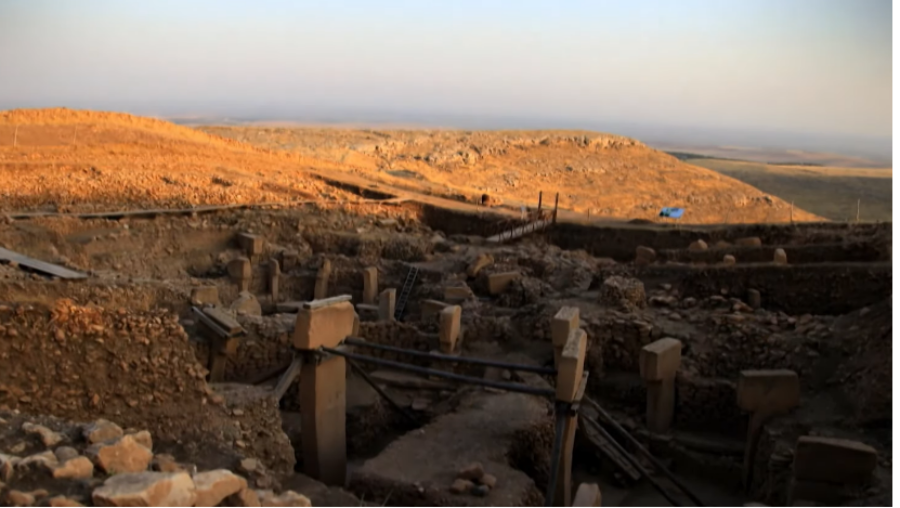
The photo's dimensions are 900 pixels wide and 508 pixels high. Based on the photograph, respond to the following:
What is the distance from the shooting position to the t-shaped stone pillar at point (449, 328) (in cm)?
1068

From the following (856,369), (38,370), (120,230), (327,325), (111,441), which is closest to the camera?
(111,441)

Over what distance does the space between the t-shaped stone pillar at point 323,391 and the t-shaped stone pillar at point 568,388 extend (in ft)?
8.00

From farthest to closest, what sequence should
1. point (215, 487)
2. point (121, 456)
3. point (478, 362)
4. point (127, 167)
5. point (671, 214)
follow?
point (671, 214) < point (127, 167) < point (478, 362) < point (121, 456) < point (215, 487)

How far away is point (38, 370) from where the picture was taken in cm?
715

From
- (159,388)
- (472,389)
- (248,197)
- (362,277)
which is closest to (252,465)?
(159,388)

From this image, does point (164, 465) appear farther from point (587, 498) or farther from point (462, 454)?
point (462, 454)

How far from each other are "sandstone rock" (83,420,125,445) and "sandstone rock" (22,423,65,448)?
0.58 ft

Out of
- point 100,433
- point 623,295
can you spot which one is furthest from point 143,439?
point 623,295

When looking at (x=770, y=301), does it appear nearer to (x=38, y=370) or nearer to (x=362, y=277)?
(x=362, y=277)

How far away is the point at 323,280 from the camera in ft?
52.2

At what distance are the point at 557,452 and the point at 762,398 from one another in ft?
11.3

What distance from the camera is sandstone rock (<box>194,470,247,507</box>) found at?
415 cm

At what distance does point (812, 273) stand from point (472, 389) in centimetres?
772

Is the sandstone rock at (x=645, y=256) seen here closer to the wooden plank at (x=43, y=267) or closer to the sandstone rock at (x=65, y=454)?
the wooden plank at (x=43, y=267)
